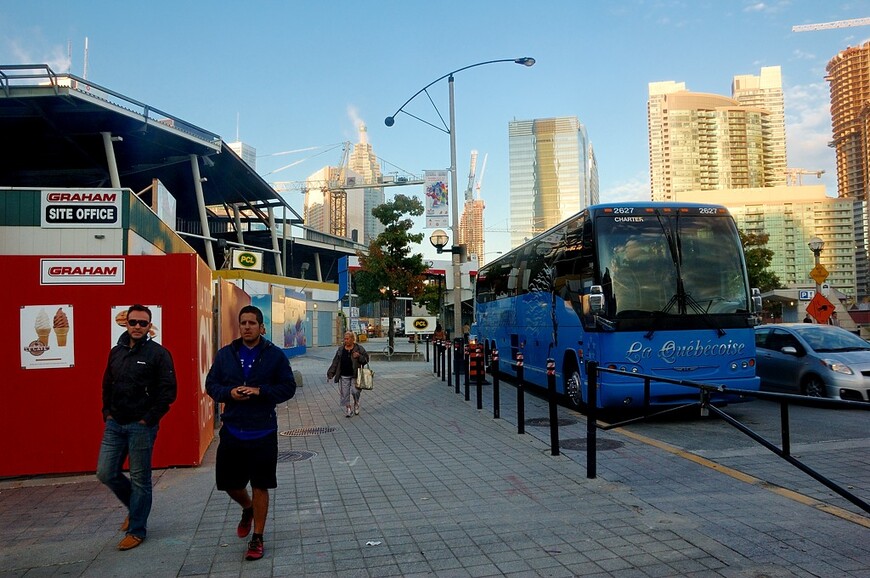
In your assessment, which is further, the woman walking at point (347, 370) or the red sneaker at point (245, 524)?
the woman walking at point (347, 370)

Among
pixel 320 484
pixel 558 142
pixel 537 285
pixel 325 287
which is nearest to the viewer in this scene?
pixel 320 484

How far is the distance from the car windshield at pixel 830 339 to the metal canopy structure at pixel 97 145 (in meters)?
30.0

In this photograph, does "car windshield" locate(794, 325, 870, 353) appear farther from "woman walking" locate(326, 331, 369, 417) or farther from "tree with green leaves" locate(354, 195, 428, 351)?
"tree with green leaves" locate(354, 195, 428, 351)

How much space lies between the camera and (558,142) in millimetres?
188500

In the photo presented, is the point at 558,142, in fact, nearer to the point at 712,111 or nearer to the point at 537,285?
the point at 712,111

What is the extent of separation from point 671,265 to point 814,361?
376cm

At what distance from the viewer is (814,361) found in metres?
12.0

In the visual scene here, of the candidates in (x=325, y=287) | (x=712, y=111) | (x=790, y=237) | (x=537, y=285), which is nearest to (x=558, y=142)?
(x=712, y=111)

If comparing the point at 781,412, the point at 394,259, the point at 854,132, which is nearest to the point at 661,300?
the point at 781,412

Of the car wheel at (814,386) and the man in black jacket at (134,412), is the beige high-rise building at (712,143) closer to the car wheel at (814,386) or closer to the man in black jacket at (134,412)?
the car wheel at (814,386)

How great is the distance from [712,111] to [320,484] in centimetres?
19027

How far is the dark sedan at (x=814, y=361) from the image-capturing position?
11422mm

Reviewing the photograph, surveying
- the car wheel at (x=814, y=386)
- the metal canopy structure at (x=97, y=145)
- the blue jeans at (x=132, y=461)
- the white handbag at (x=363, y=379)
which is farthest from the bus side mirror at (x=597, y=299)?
the metal canopy structure at (x=97, y=145)

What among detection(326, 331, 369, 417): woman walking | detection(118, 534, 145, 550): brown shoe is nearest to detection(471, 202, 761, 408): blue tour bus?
detection(326, 331, 369, 417): woman walking
